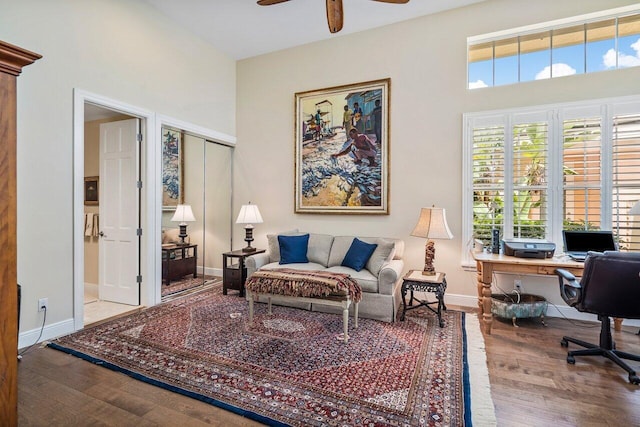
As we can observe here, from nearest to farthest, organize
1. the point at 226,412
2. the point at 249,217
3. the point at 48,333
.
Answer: the point at 226,412
the point at 48,333
the point at 249,217

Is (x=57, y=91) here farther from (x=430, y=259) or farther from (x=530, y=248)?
(x=530, y=248)

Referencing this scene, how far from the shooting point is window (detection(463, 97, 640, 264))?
11.1 ft

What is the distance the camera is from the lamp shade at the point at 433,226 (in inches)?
141

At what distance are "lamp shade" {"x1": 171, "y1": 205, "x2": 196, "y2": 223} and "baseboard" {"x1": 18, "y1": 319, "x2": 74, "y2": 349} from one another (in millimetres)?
1645

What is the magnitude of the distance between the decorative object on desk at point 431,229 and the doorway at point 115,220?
349 centimetres

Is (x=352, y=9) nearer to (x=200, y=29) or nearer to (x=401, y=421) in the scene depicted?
(x=200, y=29)

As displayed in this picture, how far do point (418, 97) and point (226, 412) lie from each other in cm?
404

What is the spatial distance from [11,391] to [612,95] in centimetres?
522

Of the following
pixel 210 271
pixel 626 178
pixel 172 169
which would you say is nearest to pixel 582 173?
pixel 626 178

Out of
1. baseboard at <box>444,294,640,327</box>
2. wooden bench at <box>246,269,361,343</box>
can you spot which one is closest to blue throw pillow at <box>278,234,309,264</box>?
wooden bench at <box>246,269,361,343</box>

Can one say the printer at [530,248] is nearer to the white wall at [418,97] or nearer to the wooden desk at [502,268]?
the wooden desk at [502,268]

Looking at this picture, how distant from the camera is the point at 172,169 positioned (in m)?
4.36

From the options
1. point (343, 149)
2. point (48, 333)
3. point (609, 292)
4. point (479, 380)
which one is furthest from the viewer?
point (343, 149)

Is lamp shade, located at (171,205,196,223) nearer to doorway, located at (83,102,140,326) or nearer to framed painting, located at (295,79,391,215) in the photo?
doorway, located at (83,102,140,326)
